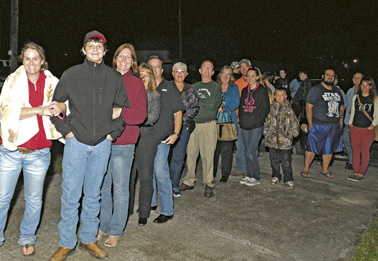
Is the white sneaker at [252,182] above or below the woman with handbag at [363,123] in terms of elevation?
below

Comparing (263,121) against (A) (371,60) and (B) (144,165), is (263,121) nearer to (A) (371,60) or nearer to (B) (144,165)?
(B) (144,165)

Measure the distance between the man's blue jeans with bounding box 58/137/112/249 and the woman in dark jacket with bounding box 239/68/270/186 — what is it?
3211 mm

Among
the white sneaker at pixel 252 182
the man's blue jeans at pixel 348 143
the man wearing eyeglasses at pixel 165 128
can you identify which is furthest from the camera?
the man's blue jeans at pixel 348 143

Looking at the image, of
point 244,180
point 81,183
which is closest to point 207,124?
point 244,180

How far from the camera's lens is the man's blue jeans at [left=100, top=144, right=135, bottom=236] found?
3.73m

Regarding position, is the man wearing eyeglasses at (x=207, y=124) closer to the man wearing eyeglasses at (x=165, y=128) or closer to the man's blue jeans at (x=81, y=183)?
the man wearing eyeglasses at (x=165, y=128)

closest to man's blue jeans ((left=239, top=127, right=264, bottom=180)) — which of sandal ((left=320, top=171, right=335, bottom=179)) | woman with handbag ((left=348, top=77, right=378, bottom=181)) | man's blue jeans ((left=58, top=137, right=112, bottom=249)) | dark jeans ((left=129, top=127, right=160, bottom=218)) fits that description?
sandal ((left=320, top=171, right=335, bottom=179))

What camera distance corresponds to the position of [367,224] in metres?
4.60

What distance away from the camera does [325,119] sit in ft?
21.4

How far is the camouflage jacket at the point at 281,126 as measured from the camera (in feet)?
19.8

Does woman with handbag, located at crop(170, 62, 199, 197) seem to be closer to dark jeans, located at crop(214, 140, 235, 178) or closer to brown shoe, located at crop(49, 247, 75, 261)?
dark jeans, located at crop(214, 140, 235, 178)

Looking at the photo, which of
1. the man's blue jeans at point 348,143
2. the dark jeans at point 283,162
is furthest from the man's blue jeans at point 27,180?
the man's blue jeans at point 348,143

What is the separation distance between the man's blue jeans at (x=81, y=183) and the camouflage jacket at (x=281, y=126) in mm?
3480

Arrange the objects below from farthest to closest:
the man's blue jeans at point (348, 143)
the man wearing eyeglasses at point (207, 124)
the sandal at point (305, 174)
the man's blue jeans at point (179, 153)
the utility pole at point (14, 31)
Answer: the utility pole at point (14, 31), the man's blue jeans at point (348, 143), the sandal at point (305, 174), the man wearing eyeglasses at point (207, 124), the man's blue jeans at point (179, 153)
